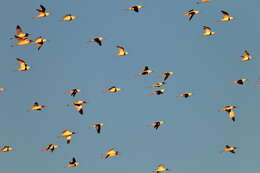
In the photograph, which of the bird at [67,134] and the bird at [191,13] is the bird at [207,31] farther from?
the bird at [67,134]

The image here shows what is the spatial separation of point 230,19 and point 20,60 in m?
30.3

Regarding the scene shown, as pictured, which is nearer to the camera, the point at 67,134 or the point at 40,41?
the point at 40,41

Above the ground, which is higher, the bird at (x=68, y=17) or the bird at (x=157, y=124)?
the bird at (x=68, y=17)

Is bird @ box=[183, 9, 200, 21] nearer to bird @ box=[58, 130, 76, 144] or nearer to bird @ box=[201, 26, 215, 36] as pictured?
bird @ box=[201, 26, 215, 36]

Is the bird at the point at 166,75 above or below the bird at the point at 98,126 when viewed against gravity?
above

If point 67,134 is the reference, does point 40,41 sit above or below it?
above

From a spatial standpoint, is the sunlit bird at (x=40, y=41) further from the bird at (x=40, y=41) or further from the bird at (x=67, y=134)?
the bird at (x=67, y=134)

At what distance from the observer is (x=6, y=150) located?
120 metres

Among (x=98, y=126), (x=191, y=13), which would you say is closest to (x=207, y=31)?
(x=191, y=13)

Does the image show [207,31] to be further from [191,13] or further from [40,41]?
[40,41]

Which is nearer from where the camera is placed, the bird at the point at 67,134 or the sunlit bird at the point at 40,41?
the sunlit bird at the point at 40,41

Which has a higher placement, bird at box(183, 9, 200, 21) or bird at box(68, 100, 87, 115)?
bird at box(183, 9, 200, 21)

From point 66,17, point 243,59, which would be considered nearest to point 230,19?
point 243,59

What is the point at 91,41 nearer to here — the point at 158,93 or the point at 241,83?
the point at 158,93
